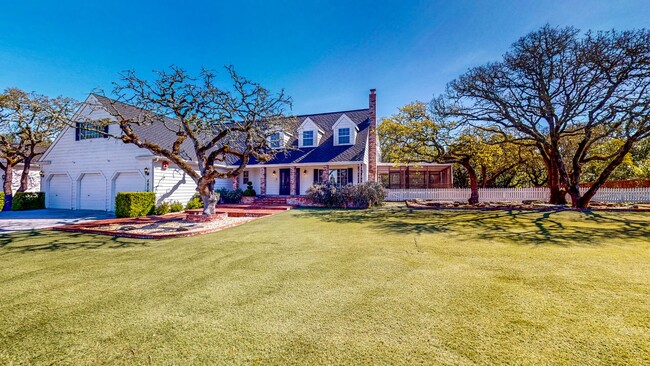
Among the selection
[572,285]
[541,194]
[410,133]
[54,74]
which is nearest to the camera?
[572,285]

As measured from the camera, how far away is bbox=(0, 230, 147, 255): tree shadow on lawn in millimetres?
6301

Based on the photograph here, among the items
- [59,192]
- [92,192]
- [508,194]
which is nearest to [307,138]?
[92,192]

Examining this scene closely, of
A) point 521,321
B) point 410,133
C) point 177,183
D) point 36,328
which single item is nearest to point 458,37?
point 410,133

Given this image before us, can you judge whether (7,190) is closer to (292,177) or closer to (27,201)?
(27,201)

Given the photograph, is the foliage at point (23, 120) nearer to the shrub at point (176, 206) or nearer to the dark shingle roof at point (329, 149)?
the shrub at point (176, 206)

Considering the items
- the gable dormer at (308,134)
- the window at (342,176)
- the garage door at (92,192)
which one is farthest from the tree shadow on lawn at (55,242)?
the gable dormer at (308,134)

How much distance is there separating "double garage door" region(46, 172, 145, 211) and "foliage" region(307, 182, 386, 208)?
9656 millimetres

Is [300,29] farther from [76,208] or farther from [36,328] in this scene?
[76,208]

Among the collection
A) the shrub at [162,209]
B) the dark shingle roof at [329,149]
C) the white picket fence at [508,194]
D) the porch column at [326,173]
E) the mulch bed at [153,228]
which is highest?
the dark shingle roof at [329,149]

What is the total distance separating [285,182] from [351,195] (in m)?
6.30

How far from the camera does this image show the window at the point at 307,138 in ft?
66.8

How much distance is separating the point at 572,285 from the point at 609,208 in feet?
47.5

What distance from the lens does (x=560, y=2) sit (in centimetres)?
992

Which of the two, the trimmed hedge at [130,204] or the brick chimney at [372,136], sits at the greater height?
the brick chimney at [372,136]
